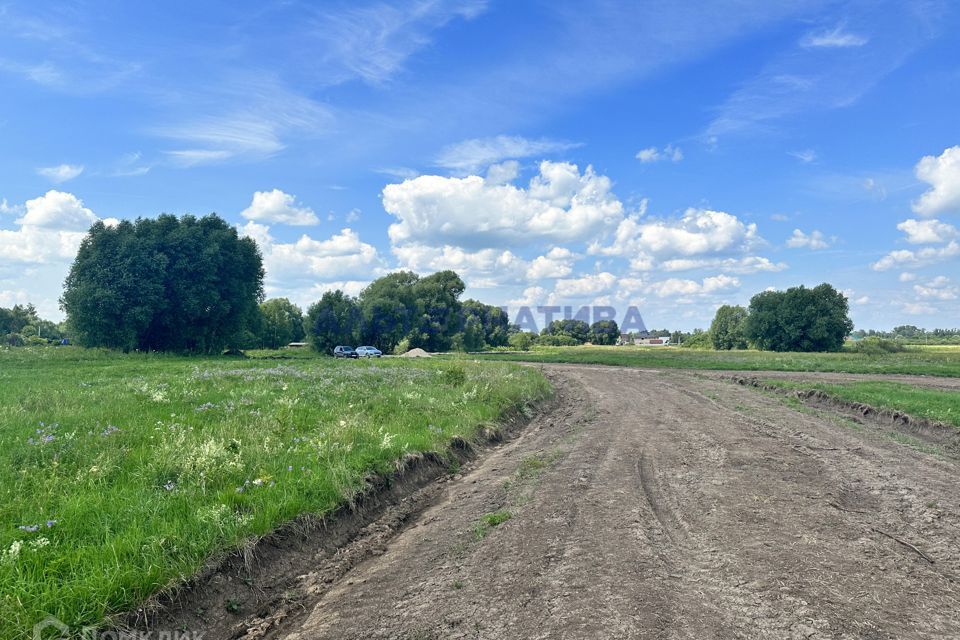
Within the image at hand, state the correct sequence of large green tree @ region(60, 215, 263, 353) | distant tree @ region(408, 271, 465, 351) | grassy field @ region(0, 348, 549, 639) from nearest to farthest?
1. grassy field @ region(0, 348, 549, 639)
2. large green tree @ region(60, 215, 263, 353)
3. distant tree @ region(408, 271, 465, 351)

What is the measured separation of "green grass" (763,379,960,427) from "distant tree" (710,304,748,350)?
338ft

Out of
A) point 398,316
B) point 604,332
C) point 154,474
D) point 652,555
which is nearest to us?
point 652,555

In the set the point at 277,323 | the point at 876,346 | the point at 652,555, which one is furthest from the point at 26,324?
the point at 876,346

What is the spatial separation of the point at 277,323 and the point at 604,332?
9585cm

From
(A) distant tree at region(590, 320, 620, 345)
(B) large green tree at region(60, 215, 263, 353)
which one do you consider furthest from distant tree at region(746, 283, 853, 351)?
(B) large green tree at region(60, 215, 263, 353)

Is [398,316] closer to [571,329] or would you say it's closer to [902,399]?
[902,399]

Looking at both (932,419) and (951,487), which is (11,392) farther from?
(932,419)

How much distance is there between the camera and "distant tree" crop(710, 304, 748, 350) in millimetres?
122062

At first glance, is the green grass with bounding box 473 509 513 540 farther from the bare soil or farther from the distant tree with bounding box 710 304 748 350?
the distant tree with bounding box 710 304 748 350

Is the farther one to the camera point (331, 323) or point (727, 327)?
point (727, 327)

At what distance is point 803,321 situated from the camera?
89188 mm

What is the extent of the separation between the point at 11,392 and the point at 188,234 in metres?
45.0

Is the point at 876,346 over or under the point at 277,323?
under

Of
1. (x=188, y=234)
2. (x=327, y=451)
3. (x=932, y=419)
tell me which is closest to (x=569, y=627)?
(x=327, y=451)
